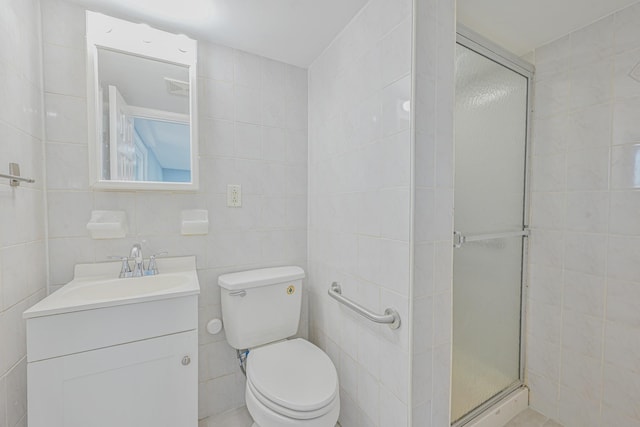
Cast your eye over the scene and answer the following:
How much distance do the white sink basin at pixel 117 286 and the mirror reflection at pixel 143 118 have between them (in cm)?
44

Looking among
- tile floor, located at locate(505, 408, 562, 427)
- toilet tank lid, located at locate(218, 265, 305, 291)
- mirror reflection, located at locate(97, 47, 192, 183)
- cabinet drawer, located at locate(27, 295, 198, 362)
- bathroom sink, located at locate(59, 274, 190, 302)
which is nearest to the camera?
cabinet drawer, located at locate(27, 295, 198, 362)

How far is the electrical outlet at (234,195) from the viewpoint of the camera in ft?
4.86

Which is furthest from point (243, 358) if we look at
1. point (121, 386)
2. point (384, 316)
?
point (384, 316)

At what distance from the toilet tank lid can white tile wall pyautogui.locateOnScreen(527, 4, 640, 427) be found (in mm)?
1504

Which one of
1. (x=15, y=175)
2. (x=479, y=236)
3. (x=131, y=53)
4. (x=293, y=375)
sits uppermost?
(x=131, y=53)

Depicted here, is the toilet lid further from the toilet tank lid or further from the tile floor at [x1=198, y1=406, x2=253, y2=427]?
the tile floor at [x1=198, y1=406, x2=253, y2=427]

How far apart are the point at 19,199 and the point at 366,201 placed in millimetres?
1370

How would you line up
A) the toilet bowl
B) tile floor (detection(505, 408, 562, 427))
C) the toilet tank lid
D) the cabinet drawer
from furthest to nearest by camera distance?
tile floor (detection(505, 408, 562, 427)) < the toilet tank lid < the toilet bowl < the cabinet drawer

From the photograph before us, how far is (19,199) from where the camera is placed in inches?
37.2

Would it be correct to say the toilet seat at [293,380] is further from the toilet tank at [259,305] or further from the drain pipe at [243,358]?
the drain pipe at [243,358]

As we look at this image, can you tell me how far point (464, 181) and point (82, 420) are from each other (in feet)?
6.09

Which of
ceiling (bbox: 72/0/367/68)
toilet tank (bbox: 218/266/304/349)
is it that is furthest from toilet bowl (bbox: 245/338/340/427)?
ceiling (bbox: 72/0/367/68)

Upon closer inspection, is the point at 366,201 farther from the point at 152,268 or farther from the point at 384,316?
the point at 152,268

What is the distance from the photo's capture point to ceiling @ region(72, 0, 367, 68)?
1.16 meters
